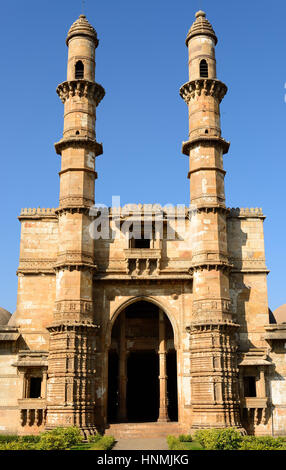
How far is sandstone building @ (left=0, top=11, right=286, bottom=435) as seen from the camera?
2555cm

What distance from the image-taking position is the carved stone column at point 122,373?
28188 mm

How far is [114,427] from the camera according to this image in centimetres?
2578

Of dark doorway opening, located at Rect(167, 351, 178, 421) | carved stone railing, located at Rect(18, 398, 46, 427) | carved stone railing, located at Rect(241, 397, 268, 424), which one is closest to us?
carved stone railing, located at Rect(18, 398, 46, 427)

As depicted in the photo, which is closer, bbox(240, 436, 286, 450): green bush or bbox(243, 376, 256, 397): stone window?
bbox(240, 436, 286, 450): green bush

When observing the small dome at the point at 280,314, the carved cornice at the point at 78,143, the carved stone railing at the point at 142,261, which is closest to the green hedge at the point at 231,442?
the carved stone railing at the point at 142,261

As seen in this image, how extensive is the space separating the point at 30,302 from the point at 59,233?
12.8 ft

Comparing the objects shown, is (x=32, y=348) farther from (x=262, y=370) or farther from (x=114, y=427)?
(x=262, y=370)

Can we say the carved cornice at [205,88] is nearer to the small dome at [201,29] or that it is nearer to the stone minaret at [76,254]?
the small dome at [201,29]

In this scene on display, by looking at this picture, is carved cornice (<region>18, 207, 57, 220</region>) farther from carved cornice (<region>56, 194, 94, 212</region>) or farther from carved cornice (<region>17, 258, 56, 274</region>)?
carved cornice (<region>17, 258, 56, 274</region>)

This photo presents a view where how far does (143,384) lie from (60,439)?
50.9ft

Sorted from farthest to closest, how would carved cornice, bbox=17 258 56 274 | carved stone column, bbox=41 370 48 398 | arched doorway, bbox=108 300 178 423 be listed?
arched doorway, bbox=108 300 178 423, carved cornice, bbox=17 258 56 274, carved stone column, bbox=41 370 48 398

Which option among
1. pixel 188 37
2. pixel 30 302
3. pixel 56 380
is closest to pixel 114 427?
pixel 56 380

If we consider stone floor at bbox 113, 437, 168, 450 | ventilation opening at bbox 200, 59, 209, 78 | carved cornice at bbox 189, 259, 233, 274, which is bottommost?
stone floor at bbox 113, 437, 168, 450

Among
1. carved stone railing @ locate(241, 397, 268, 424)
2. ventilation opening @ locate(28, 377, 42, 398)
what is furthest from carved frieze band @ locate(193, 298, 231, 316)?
ventilation opening @ locate(28, 377, 42, 398)
